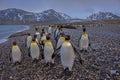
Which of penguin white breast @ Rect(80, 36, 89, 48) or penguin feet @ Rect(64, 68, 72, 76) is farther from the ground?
penguin white breast @ Rect(80, 36, 89, 48)

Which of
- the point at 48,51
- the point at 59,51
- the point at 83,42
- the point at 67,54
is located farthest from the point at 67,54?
the point at 83,42

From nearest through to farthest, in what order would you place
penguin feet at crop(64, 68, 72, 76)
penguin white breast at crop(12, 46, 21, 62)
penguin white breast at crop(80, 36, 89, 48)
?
penguin feet at crop(64, 68, 72, 76) < penguin white breast at crop(12, 46, 21, 62) < penguin white breast at crop(80, 36, 89, 48)

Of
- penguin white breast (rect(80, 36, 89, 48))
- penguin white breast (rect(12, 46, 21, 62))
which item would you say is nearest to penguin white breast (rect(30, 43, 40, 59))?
penguin white breast (rect(12, 46, 21, 62))

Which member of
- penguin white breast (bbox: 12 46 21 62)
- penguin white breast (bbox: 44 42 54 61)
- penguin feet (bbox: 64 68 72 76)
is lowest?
penguin feet (bbox: 64 68 72 76)

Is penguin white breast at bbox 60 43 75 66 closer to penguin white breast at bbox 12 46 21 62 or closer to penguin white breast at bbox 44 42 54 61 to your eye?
penguin white breast at bbox 44 42 54 61

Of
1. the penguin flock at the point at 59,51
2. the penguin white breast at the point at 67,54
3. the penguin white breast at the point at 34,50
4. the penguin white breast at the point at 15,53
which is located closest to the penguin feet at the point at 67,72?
the penguin flock at the point at 59,51

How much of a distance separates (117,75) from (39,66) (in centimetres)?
345

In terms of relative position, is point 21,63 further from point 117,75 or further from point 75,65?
point 117,75

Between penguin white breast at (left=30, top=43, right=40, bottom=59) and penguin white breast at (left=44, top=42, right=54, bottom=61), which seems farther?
penguin white breast at (left=30, top=43, right=40, bottom=59)

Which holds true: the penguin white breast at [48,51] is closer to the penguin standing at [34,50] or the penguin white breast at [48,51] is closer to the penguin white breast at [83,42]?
the penguin standing at [34,50]

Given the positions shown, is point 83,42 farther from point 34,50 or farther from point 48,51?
point 48,51

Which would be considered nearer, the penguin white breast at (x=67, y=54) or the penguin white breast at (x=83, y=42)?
the penguin white breast at (x=67, y=54)

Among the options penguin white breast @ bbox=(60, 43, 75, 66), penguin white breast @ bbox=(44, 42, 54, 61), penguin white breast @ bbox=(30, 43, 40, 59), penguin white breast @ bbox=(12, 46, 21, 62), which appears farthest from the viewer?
penguin white breast @ bbox=(12, 46, 21, 62)

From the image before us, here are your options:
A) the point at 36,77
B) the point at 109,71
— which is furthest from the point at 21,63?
the point at 109,71
